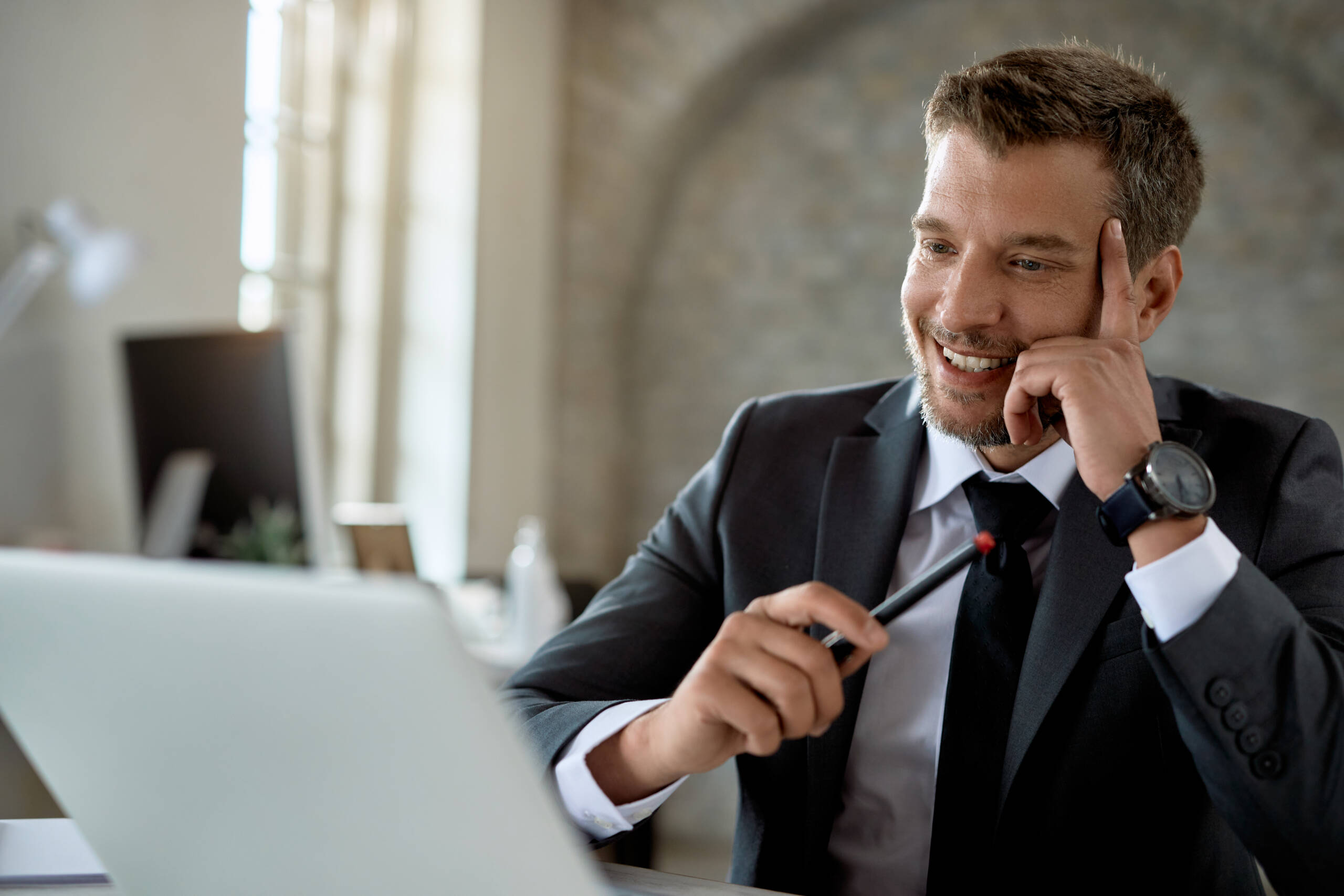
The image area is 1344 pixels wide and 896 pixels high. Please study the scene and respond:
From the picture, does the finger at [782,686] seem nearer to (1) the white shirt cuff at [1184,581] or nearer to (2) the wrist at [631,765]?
(2) the wrist at [631,765]

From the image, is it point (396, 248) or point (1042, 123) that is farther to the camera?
point (396, 248)

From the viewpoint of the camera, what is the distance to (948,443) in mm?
1380

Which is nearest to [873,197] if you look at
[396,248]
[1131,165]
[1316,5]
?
[1316,5]

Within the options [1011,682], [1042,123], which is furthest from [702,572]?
[1042,123]

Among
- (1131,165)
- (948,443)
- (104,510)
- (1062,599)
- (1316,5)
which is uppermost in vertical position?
(1316,5)

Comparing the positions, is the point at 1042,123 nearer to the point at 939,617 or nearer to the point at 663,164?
the point at 939,617

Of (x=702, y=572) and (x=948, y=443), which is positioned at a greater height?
(x=948, y=443)

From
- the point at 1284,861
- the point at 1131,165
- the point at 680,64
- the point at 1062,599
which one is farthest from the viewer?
the point at 680,64

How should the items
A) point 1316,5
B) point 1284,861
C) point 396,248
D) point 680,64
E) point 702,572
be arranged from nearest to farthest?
point 1284,861, point 702,572, point 1316,5, point 396,248, point 680,64

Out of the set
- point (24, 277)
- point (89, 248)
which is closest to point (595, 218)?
point (89, 248)

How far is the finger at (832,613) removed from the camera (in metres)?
0.85

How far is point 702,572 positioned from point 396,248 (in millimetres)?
3282

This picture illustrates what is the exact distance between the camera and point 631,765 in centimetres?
101

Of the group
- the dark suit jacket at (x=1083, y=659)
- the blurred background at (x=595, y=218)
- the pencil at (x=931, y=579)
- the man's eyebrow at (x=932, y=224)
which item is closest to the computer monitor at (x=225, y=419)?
the blurred background at (x=595, y=218)
